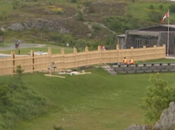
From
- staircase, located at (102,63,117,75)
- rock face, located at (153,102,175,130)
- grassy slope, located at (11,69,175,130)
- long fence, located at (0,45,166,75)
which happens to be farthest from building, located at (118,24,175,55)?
rock face, located at (153,102,175,130)

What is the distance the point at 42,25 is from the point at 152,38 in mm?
36934

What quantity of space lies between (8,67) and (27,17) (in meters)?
64.3

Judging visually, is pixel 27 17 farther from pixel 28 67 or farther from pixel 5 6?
pixel 28 67

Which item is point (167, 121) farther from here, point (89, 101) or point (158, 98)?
point (89, 101)

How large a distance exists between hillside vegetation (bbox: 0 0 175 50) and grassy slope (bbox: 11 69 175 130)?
3292 centimetres

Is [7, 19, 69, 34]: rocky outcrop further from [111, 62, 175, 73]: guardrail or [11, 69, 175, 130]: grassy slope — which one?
[11, 69, 175, 130]: grassy slope

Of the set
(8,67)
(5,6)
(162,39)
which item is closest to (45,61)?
(8,67)

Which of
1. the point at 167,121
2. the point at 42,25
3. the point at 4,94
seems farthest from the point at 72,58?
the point at 42,25

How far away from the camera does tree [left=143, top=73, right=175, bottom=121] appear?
21953 mm

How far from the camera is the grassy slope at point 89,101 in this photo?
1021 inches

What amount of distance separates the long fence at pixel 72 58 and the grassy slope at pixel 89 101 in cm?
138

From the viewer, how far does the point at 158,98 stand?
22.1 meters

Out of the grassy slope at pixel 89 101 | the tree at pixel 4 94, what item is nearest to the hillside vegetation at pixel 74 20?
the grassy slope at pixel 89 101

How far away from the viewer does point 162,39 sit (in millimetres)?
55938
